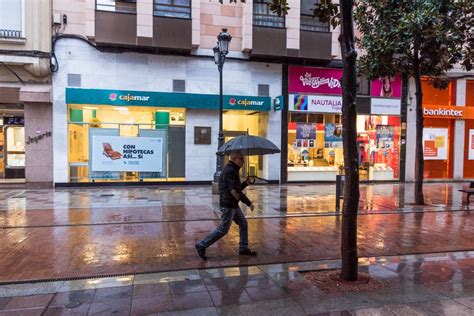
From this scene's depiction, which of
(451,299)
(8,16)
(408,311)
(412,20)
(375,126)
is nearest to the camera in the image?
(408,311)

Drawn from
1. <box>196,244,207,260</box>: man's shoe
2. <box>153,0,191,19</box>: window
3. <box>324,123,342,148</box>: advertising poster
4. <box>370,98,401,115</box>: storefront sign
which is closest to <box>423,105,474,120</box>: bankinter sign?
<box>370,98,401,115</box>: storefront sign

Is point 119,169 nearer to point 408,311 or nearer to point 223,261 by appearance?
point 223,261

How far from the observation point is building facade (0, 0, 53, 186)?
13.6 meters

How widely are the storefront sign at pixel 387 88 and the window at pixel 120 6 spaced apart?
36.5 feet

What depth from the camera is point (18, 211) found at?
9875 mm

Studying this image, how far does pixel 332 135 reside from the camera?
683 inches

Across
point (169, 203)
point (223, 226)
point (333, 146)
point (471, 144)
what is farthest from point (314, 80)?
point (223, 226)

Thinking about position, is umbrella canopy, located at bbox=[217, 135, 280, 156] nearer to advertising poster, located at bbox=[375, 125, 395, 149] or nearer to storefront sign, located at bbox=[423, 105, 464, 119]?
advertising poster, located at bbox=[375, 125, 395, 149]

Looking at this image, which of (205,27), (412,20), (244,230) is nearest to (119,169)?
(205,27)

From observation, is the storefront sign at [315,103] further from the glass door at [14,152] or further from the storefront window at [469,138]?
the glass door at [14,152]

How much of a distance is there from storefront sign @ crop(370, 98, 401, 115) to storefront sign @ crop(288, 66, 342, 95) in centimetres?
198

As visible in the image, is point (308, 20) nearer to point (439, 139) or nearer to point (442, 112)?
point (442, 112)

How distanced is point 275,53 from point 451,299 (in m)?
12.8

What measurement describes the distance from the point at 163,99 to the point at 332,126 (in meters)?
7.79
